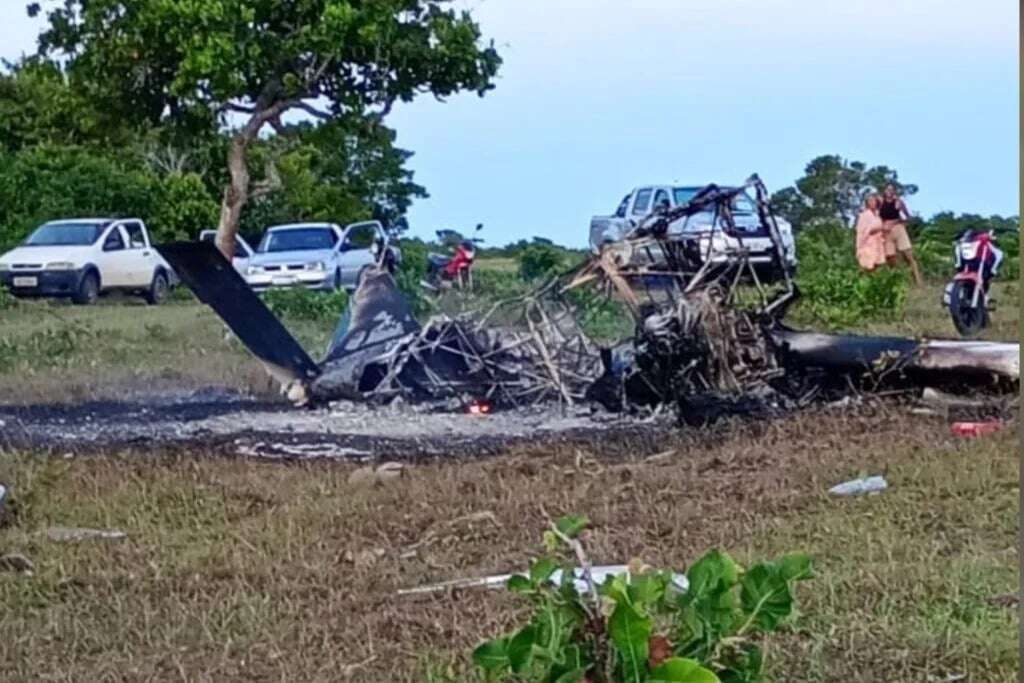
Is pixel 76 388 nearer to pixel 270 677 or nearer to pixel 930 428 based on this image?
pixel 930 428

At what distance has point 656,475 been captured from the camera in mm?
5812

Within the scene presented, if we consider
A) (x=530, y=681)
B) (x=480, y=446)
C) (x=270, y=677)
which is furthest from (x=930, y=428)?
(x=530, y=681)

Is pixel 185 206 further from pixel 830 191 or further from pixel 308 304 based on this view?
pixel 830 191

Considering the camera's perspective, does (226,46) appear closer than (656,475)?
No

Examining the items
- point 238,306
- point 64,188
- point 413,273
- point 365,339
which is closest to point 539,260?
point 413,273

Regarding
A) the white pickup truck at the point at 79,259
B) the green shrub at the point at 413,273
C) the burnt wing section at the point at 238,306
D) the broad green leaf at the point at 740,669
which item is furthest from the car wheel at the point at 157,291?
the broad green leaf at the point at 740,669

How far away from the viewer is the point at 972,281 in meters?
10.2

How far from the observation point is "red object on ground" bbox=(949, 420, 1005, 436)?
245 inches

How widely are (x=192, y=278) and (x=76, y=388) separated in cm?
92

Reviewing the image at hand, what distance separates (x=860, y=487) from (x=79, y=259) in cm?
770

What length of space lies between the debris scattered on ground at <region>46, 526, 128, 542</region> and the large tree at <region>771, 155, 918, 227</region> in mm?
6731

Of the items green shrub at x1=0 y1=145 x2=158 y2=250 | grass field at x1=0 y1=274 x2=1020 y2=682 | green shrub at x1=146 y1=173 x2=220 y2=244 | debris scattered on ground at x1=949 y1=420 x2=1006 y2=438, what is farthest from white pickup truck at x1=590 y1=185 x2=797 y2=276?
green shrub at x1=0 y1=145 x2=158 y2=250

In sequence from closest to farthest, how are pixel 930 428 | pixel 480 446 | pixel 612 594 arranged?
pixel 612 594
pixel 930 428
pixel 480 446

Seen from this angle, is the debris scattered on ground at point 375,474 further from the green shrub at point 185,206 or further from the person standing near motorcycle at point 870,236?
the person standing near motorcycle at point 870,236
